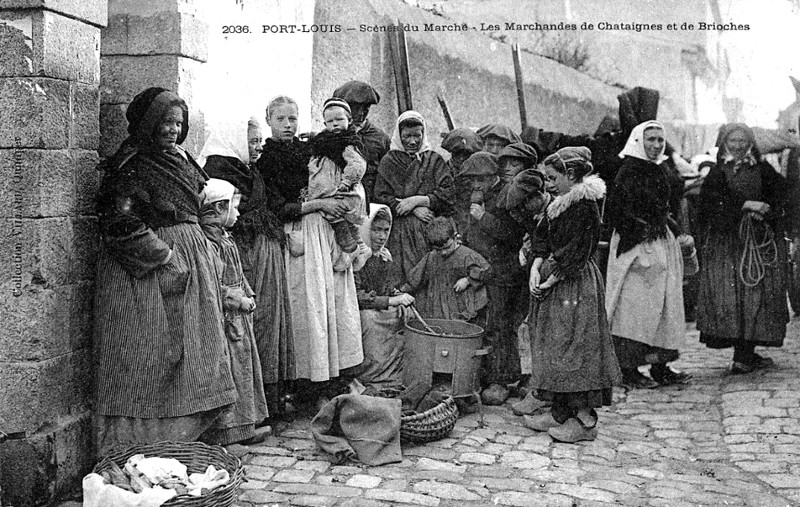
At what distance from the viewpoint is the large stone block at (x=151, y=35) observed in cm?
584

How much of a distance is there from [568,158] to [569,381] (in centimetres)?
150

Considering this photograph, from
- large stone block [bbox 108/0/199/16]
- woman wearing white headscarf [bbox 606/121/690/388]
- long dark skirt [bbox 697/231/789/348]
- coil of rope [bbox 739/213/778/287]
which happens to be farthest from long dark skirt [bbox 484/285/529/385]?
large stone block [bbox 108/0/199/16]

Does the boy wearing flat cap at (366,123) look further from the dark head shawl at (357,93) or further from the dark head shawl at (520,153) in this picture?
the dark head shawl at (520,153)

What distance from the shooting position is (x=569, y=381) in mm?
5973

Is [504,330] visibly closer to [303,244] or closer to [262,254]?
[303,244]

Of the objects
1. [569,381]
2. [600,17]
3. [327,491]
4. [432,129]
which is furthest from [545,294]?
[600,17]

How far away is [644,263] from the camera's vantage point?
7.48m

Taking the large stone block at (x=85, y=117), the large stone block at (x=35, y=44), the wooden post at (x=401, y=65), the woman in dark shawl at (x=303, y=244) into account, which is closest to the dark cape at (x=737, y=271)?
the wooden post at (x=401, y=65)

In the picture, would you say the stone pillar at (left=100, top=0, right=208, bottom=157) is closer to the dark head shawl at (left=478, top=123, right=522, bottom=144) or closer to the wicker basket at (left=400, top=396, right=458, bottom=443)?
the wicker basket at (left=400, top=396, right=458, bottom=443)

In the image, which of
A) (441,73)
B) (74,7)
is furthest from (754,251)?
(74,7)

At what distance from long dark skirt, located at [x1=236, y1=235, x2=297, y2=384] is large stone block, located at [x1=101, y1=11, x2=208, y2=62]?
4.43 ft

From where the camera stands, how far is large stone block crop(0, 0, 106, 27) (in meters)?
4.54

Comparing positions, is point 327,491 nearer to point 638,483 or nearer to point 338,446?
point 338,446

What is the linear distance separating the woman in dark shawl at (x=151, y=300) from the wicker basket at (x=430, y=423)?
4.13ft
